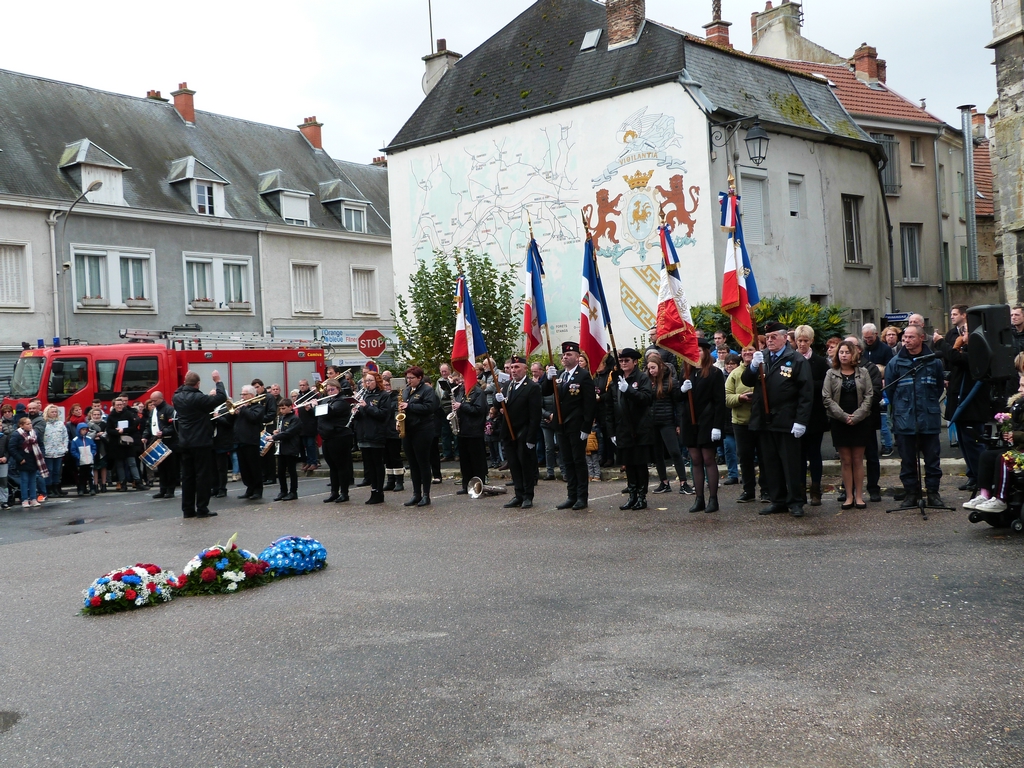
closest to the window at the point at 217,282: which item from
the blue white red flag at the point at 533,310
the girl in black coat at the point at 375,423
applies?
the girl in black coat at the point at 375,423

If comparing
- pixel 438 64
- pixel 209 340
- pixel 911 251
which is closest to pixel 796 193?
pixel 911 251

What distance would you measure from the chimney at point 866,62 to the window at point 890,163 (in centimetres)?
435

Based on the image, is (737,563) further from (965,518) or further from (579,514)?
(579,514)

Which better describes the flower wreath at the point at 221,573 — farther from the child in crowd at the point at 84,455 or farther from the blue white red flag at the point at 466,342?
the child in crowd at the point at 84,455

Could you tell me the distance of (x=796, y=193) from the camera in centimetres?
2559

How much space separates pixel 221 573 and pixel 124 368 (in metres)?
15.0

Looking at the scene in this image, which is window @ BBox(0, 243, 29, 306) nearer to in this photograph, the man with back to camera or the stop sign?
the stop sign

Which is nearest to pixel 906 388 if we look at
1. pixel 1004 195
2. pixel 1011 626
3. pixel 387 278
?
pixel 1011 626

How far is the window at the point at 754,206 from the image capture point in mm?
23983

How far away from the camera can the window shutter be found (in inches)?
1164

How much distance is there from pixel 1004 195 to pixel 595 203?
915cm

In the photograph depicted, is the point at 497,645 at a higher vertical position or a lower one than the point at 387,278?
lower

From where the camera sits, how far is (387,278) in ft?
135

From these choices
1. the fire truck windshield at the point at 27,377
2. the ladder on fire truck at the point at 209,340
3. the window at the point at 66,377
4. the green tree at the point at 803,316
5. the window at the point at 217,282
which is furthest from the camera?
the window at the point at 217,282
